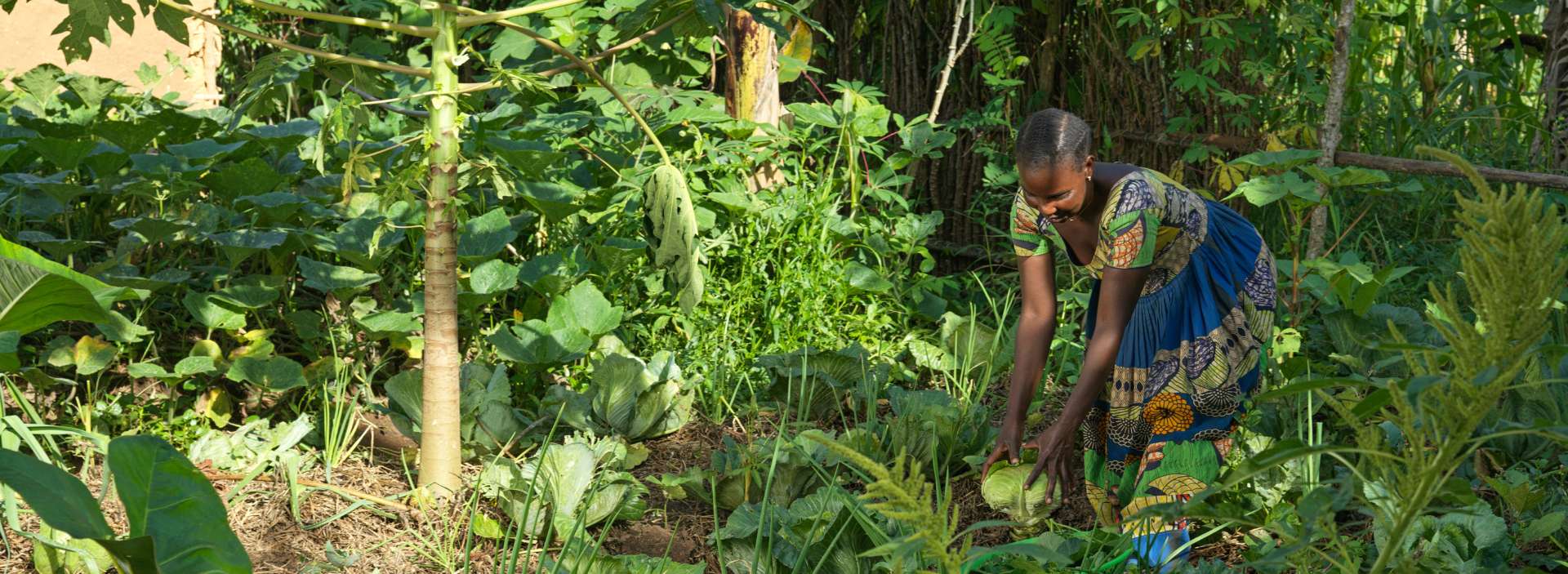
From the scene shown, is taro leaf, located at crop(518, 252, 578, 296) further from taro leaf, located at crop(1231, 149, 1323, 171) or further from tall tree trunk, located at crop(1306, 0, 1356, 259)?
tall tree trunk, located at crop(1306, 0, 1356, 259)

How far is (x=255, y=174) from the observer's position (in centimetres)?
292

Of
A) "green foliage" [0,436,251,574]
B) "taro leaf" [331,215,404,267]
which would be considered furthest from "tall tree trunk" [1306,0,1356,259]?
"green foliage" [0,436,251,574]

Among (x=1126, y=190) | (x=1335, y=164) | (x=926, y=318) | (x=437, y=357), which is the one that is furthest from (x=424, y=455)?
(x=1335, y=164)

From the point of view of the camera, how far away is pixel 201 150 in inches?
117

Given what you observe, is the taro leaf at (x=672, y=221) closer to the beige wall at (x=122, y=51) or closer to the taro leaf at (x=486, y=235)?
the taro leaf at (x=486, y=235)

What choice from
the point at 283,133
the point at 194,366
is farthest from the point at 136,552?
the point at 283,133

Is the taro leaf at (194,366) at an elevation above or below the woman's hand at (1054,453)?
above

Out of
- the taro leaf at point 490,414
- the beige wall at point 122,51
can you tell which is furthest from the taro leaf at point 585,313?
the beige wall at point 122,51

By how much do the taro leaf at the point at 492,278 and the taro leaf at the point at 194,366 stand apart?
0.60m

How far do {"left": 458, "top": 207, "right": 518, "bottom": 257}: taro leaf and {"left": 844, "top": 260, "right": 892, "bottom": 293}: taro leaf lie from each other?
0.98 meters

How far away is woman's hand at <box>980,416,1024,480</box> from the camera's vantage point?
2359mm

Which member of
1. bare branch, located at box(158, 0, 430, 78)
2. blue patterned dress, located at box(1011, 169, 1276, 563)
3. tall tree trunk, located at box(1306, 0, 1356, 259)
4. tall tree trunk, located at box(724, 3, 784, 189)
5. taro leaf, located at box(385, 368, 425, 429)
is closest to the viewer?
bare branch, located at box(158, 0, 430, 78)

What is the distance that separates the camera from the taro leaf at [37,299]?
1530 mm

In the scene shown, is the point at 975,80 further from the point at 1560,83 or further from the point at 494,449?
the point at 494,449
